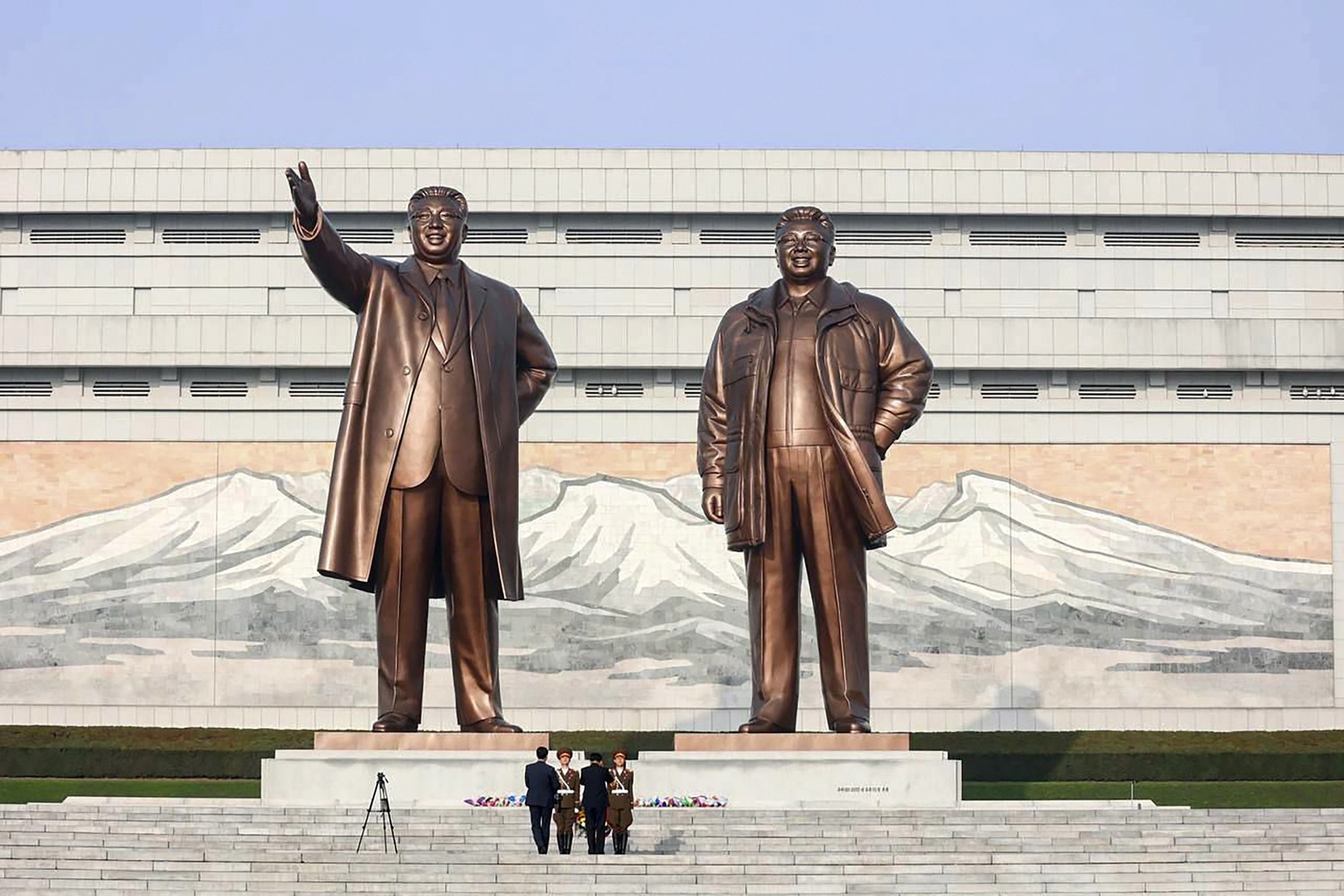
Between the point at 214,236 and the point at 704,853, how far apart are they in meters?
18.1

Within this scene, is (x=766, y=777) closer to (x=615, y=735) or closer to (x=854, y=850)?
(x=854, y=850)

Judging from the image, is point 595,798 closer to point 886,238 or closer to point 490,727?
point 490,727

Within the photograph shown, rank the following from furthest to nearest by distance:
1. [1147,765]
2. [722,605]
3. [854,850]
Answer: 1. [722,605]
2. [1147,765]
3. [854,850]

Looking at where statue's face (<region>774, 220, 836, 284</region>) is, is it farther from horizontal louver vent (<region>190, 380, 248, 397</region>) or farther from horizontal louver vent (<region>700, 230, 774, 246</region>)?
horizontal louver vent (<region>700, 230, 774, 246</region>)

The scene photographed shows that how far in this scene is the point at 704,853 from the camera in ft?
42.8

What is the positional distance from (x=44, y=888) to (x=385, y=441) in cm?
341

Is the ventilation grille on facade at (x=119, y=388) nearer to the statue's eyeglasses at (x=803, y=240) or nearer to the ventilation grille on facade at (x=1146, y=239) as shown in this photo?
the ventilation grille on facade at (x=1146, y=239)

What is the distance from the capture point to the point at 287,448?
27.5m

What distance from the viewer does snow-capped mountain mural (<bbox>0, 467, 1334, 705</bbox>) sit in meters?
27.0

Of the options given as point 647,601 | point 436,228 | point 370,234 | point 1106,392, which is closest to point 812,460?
point 436,228

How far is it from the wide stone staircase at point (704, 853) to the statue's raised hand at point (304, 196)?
11.4 ft

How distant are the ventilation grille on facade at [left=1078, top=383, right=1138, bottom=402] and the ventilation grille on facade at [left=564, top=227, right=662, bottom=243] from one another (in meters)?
5.59

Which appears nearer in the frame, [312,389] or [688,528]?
[688,528]

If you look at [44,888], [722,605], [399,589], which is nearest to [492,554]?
[399,589]
